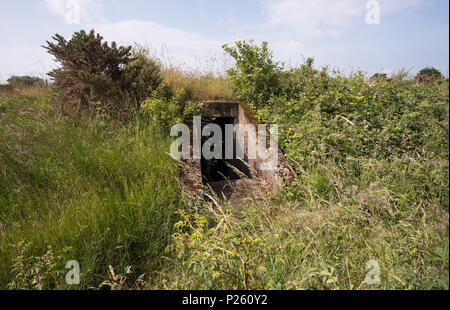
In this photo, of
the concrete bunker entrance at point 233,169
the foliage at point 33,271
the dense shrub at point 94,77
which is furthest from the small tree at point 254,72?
the foliage at point 33,271

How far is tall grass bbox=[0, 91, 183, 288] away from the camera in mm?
2107

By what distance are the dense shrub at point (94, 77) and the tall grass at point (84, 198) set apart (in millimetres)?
1233

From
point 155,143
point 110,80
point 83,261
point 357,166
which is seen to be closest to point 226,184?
point 155,143

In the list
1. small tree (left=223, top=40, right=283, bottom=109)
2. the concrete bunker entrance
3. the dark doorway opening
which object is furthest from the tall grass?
small tree (left=223, top=40, right=283, bottom=109)

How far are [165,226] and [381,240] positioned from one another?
2048mm

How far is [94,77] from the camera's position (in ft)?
15.4

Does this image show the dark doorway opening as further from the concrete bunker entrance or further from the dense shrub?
the dense shrub

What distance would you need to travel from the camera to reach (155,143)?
3838mm

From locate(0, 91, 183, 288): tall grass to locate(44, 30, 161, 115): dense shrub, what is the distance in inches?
48.5

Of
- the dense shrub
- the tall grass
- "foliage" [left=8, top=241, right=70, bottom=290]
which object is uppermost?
the dense shrub

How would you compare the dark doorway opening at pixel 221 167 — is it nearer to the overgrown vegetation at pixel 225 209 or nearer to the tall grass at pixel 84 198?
the overgrown vegetation at pixel 225 209
